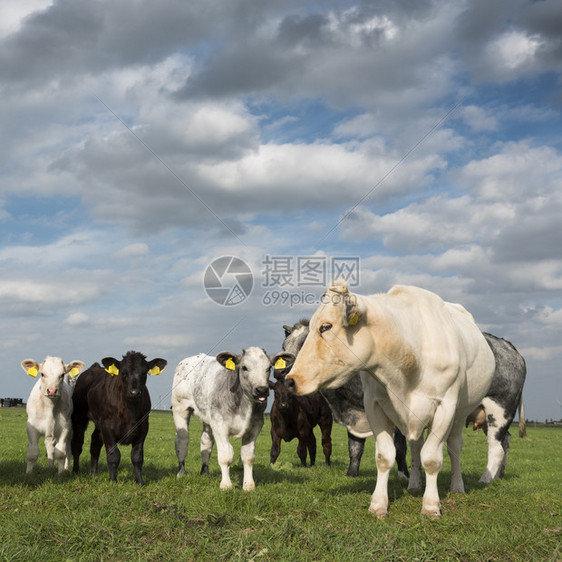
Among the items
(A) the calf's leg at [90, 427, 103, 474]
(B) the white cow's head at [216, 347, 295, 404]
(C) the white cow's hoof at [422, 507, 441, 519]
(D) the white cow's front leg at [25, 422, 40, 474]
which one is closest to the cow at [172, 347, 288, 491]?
(B) the white cow's head at [216, 347, 295, 404]

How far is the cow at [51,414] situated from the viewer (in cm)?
1070

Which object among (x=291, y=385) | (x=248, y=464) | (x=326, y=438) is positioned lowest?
(x=326, y=438)

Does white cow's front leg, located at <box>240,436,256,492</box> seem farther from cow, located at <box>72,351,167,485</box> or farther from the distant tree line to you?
the distant tree line

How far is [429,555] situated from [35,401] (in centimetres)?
801

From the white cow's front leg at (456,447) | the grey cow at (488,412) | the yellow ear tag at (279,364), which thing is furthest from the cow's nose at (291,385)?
the grey cow at (488,412)

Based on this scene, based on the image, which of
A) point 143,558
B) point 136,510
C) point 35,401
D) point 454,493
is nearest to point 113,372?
point 35,401

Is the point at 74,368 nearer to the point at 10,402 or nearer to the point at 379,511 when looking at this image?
the point at 379,511

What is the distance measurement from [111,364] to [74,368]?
2215 millimetres

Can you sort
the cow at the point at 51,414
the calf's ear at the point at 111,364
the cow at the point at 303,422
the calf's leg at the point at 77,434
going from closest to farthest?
the calf's ear at the point at 111,364 → the cow at the point at 51,414 → the calf's leg at the point at 77,434 → the cow at the point at 303,422

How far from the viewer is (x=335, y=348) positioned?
22.9 ft

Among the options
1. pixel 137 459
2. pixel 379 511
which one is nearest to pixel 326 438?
pixel 137 459

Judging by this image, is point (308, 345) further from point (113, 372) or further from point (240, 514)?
point (113, 372)

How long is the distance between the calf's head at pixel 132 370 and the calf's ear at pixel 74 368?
6.47ft

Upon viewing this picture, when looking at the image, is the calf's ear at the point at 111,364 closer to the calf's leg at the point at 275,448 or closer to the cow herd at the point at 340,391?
the cow herd at the point at 340,391
